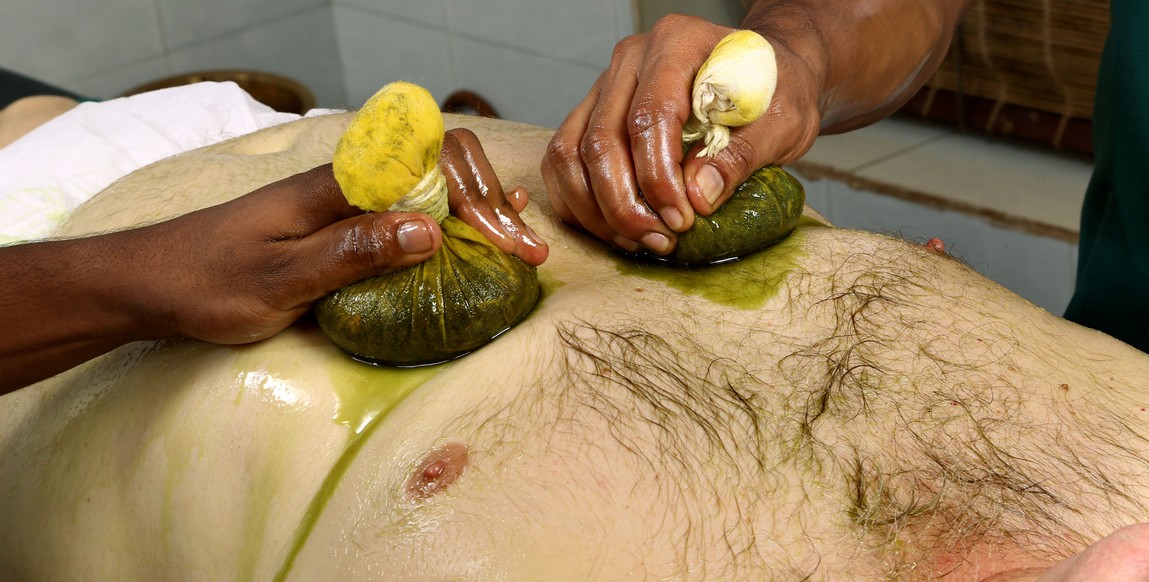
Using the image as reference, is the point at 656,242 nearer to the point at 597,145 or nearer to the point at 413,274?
the point at 597,145

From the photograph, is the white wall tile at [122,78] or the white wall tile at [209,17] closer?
the white wall tile at [122,78]

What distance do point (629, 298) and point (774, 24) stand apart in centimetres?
48

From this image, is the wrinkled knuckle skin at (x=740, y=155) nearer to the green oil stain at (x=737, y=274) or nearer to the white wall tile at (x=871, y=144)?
the green oil stain at (x=737, y=274)

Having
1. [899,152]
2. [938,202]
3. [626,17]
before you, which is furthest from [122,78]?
[938,202]

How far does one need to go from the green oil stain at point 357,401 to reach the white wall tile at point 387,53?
292 centimetres

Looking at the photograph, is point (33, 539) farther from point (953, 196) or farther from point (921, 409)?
point (953, 196)

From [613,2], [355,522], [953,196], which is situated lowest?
[953,196]

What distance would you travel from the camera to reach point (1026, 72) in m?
2.50

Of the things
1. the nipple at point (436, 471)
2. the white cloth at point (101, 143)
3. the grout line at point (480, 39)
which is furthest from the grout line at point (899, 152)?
the nipple at point (436, 471)

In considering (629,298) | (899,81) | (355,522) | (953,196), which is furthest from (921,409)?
(953,196)

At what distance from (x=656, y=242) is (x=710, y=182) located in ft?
0.23

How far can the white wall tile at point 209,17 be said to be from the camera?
3.59 meters

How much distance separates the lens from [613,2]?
9.98 feet

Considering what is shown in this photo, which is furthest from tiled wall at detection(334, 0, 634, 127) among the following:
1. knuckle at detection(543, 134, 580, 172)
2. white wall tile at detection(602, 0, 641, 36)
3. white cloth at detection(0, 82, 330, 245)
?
knuckle at detection(543, 134, 580, 172)
